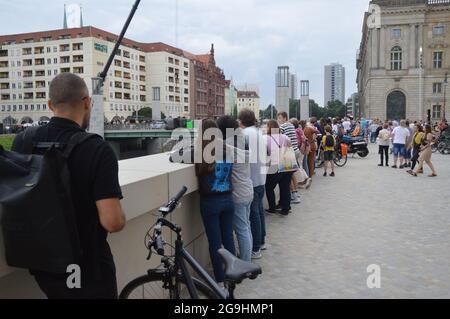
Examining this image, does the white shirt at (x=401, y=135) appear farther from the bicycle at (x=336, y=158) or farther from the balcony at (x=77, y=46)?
the balcony at (x=77, y=46)

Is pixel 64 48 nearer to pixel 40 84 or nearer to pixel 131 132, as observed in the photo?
pixel 40 84

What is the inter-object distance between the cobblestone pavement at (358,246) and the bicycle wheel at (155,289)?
1.88 metres

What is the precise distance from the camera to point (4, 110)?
110m

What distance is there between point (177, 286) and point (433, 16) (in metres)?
76.0

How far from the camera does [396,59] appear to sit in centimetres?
6819

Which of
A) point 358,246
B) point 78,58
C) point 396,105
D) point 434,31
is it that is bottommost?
point 358,246

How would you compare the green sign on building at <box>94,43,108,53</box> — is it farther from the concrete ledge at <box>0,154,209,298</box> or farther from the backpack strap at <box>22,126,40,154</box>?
the backpack strap at <box>22,126,40,154</box>

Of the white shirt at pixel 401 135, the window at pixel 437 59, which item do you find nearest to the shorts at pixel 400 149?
the white shirt at pixel 401 135

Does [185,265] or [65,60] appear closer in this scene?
[185,265]

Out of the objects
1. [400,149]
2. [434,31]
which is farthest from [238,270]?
[434,31]

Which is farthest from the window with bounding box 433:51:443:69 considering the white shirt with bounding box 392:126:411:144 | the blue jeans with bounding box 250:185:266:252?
the blue jeans with bounding box 250:185:266:252

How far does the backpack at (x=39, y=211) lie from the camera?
2.07 m

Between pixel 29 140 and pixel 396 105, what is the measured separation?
7365 centimetres

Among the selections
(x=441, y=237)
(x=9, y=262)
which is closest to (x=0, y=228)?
(x=9, y=262)
